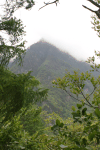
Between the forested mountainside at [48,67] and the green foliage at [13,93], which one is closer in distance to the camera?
the green foliage at [13,93]

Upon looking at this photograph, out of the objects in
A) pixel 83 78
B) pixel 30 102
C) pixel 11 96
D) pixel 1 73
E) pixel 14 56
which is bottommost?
pixel 30 102

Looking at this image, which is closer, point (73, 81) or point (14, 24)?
point (73, 81)

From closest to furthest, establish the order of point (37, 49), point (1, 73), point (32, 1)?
point (1, 73)
point (32, 1)
point (37, 49)

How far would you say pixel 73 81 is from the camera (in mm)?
3920

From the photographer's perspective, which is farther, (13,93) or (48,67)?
(48,67)

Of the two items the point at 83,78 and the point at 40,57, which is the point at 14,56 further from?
the point at 40,57

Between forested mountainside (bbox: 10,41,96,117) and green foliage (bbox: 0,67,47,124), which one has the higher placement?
forested mountainside (bbox: 10,41,96,117)

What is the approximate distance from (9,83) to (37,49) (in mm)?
168914

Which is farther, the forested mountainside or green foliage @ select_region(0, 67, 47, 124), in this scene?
the forested mountainside

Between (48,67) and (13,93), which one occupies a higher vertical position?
(48,67)

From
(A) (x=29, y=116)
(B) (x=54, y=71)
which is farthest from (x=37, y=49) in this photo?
(A) (x=29, y=116)

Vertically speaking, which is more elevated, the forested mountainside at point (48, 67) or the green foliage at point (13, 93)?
the forested mountainside at point (48, 67)

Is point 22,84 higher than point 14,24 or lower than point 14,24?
lower

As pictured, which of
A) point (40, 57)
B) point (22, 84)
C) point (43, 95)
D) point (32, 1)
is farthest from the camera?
point (40, 57)
